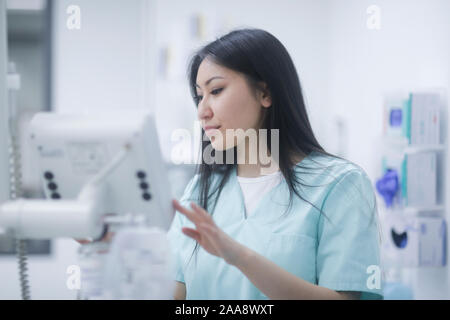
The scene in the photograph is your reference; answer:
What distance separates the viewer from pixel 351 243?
0.77 m

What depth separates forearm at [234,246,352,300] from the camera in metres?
0.62

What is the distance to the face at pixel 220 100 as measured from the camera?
2.72 feet

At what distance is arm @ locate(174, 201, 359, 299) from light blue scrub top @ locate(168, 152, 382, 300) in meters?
0.07

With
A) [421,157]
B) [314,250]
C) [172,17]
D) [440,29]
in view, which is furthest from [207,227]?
[172,17]

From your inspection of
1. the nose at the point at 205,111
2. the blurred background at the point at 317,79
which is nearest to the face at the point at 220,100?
the nose at the point at 205,111

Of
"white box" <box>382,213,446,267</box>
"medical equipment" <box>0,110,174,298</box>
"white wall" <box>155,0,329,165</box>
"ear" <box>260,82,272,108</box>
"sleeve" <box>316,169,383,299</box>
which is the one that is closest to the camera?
"medical equipment" <box>0,110,174,298</box>

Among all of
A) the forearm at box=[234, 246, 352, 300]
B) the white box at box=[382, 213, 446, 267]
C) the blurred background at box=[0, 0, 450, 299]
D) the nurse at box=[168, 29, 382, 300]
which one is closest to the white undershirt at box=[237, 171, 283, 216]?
the nurse at box=[168, 29, 382, 300]

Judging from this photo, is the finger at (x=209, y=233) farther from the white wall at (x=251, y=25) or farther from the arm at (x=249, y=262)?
the white wall at (x=251, y=25)

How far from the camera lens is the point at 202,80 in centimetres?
83

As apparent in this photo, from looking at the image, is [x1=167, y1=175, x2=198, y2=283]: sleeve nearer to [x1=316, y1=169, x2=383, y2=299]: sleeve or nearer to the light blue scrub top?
the light blue scrub top

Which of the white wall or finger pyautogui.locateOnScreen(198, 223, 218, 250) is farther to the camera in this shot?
the white wall

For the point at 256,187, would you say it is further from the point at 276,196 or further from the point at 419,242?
the point at 419,242

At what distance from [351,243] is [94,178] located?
45 centimetres

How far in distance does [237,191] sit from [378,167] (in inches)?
37.8
